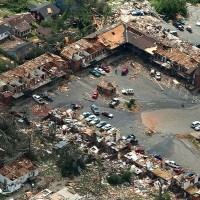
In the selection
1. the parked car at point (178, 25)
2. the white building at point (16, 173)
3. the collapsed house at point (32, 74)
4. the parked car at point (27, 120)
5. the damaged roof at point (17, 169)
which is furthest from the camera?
the parked car at point (178, 25)

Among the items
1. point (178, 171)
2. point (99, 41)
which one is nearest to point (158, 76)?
point (99, 41)

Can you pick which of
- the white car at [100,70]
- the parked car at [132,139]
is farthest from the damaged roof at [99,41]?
the parked car at [132,139]

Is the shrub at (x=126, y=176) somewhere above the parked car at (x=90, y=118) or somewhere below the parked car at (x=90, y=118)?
below

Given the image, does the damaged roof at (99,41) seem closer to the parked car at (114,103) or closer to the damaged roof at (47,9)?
the damaged roof at (47,9)

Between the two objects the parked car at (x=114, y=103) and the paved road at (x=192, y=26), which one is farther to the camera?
the paved road at (x=192, y=26)

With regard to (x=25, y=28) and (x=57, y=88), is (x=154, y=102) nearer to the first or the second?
(x=57, y=88)

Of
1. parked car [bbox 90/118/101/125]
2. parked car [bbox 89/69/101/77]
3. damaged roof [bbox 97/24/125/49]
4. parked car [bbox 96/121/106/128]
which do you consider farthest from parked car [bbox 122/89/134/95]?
damaged roof [bbox 97/24/125/49]
